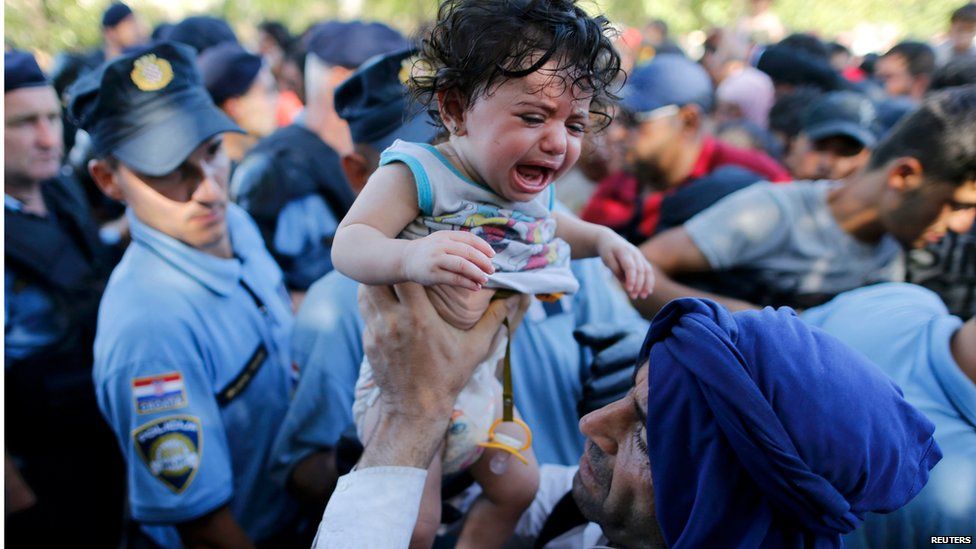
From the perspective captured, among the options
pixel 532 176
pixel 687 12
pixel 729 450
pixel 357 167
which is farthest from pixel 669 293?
pixel 687 12

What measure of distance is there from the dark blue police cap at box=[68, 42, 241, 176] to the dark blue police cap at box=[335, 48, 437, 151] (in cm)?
50

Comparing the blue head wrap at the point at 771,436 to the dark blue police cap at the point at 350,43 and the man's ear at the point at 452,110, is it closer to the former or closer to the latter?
the man's ear at the point at 452,110

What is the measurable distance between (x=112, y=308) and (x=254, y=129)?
2955 mm

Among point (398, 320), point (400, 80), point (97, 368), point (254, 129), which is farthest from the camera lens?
point (254, 129)

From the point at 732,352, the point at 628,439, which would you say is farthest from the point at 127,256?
the point at 732,352

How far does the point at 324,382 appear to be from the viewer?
2.24 meters

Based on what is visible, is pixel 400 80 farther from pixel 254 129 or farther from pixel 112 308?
pixel 254 129

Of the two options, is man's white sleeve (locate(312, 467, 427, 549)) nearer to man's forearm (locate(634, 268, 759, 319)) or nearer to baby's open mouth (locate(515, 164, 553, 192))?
baby's open mouth (locate(515, 164, 553, 192))

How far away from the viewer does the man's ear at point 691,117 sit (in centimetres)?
469

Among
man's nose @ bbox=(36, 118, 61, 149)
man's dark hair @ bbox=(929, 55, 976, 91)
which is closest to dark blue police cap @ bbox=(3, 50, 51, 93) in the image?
man's nose @ bbox=(36, 118, 61, 149)

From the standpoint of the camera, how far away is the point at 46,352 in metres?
3.01

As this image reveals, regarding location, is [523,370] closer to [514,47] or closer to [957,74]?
[514,47]

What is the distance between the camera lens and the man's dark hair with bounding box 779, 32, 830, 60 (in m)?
7.42

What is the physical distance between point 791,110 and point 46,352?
214 inches
